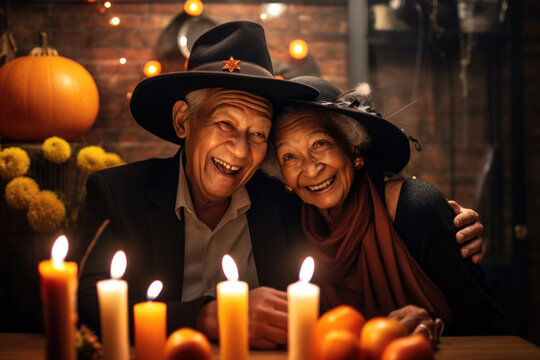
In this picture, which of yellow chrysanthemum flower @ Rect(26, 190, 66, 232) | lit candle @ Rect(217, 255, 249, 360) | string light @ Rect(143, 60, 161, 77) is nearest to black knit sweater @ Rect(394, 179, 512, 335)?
lit candle @ Rect(217, 255, 249, 360)

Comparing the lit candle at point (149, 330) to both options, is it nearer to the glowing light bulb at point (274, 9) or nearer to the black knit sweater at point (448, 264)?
the black knit sweater at point (448, 264)

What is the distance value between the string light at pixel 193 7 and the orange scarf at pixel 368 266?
7.43 feet

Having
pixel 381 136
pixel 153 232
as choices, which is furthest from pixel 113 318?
pixel 381 136

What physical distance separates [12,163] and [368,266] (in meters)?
2.08

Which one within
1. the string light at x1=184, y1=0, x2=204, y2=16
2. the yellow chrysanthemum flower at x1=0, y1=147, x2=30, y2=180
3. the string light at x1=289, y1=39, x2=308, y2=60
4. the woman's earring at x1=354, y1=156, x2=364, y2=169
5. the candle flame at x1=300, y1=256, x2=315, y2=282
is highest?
the string light at x1=184, y1=0, x2=204, y2=16

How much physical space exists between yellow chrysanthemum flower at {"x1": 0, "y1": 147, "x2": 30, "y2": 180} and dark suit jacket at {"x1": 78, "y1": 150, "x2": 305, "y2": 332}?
1.06m

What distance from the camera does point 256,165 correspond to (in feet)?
6.42

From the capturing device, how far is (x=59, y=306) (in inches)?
35.0

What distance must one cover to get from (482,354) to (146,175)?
4.58ft

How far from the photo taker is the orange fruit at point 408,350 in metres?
1.01

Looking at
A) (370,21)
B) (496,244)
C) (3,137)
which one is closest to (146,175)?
(3,137)

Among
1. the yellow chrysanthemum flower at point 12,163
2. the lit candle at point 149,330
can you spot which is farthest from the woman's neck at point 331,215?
the yellow chrysanthemum flower at point 12,163

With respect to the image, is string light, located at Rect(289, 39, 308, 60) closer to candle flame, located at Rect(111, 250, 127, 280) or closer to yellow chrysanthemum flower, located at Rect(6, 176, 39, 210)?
yellow chrysanthemum flower, located at Rect(6, 176, 39, 210)

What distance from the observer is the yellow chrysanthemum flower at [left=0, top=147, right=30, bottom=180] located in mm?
2719
